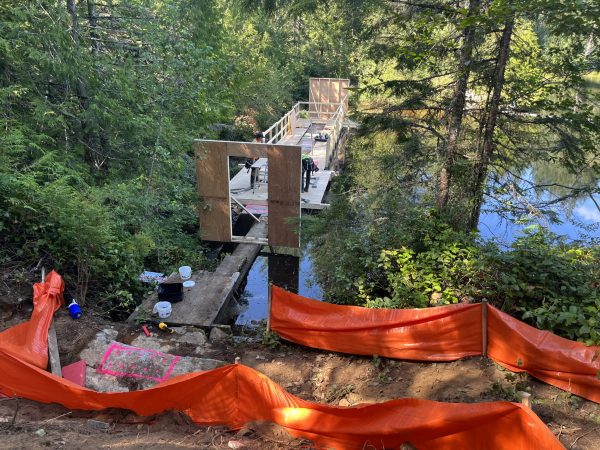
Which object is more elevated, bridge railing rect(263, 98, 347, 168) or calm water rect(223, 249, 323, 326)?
bridge railing rect(263, 98, 347, 168)

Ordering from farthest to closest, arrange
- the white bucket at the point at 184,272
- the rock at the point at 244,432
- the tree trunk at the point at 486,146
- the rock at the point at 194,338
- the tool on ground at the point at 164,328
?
the white bucket at the point at 184,272, the tree trunk at the point at 486,146, the tool on ground at the point at 164,328, the rock at the point at 194,338, the rock at the point at 244,432

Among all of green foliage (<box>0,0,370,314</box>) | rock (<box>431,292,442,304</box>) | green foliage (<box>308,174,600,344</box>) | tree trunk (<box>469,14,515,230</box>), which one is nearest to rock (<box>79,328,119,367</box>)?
green foliage (<box>0,0,370,314</box>)

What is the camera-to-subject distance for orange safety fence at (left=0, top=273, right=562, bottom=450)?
3.25 metres

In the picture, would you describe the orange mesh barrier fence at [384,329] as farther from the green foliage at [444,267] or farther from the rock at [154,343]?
the rock at [154,343]

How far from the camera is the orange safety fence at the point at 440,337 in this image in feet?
14.7

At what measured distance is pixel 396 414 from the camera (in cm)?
351

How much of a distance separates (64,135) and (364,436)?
356 inches

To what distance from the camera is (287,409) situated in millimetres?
3910

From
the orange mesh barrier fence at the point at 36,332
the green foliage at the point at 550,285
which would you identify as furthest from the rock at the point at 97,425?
the green foliage at the point at 550,285

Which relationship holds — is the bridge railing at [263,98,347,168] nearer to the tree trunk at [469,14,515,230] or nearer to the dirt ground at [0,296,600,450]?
the tree trunk at [469,14,515,230]

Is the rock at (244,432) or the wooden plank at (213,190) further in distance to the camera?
the wooden plank at (213,190)

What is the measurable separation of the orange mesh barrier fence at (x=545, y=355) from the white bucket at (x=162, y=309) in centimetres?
485

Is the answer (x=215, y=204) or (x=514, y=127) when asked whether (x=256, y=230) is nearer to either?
(x=215, y=204)

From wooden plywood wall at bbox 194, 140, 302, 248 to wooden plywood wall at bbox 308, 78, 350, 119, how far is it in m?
15.0
